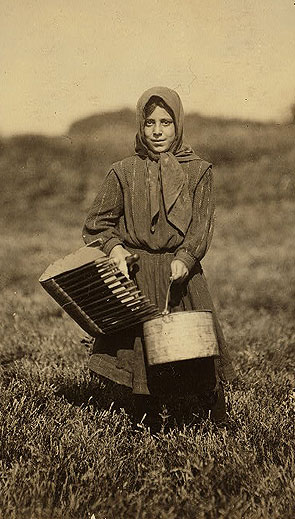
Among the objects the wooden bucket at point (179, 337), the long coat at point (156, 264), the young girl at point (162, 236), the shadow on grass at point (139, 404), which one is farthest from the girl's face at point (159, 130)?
the shadow on grass at point (139, 404)

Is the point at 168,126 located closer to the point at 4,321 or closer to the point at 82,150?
the point at 4,321

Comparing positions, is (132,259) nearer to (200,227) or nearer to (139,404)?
(200,227)

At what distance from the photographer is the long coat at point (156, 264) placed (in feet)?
13.1

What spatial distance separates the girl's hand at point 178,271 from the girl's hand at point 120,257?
0.26 m

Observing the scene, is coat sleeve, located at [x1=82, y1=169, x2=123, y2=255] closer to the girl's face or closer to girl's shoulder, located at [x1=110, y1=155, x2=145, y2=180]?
girl's shoulder, located at [x1=110, y1=155, x2=145, y2=180]

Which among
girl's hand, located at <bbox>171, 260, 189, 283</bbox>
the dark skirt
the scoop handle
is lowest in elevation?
the dark skirt

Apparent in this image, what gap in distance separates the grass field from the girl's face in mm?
1671

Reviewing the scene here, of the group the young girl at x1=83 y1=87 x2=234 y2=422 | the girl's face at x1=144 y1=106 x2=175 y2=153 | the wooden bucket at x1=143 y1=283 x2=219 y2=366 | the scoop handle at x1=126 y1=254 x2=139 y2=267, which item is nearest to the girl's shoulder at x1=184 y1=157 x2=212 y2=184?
the young girl at x1=83 y1=87 x2=234 y2=422

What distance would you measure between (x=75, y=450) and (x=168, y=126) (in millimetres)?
1901

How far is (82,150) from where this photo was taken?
13719 mm

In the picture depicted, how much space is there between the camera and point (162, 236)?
404 centimetres

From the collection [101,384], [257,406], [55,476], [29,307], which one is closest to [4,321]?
[29,307]

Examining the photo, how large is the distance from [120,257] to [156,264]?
0.25 metres

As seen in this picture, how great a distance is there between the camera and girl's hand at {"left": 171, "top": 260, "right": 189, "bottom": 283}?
12.7 feet
